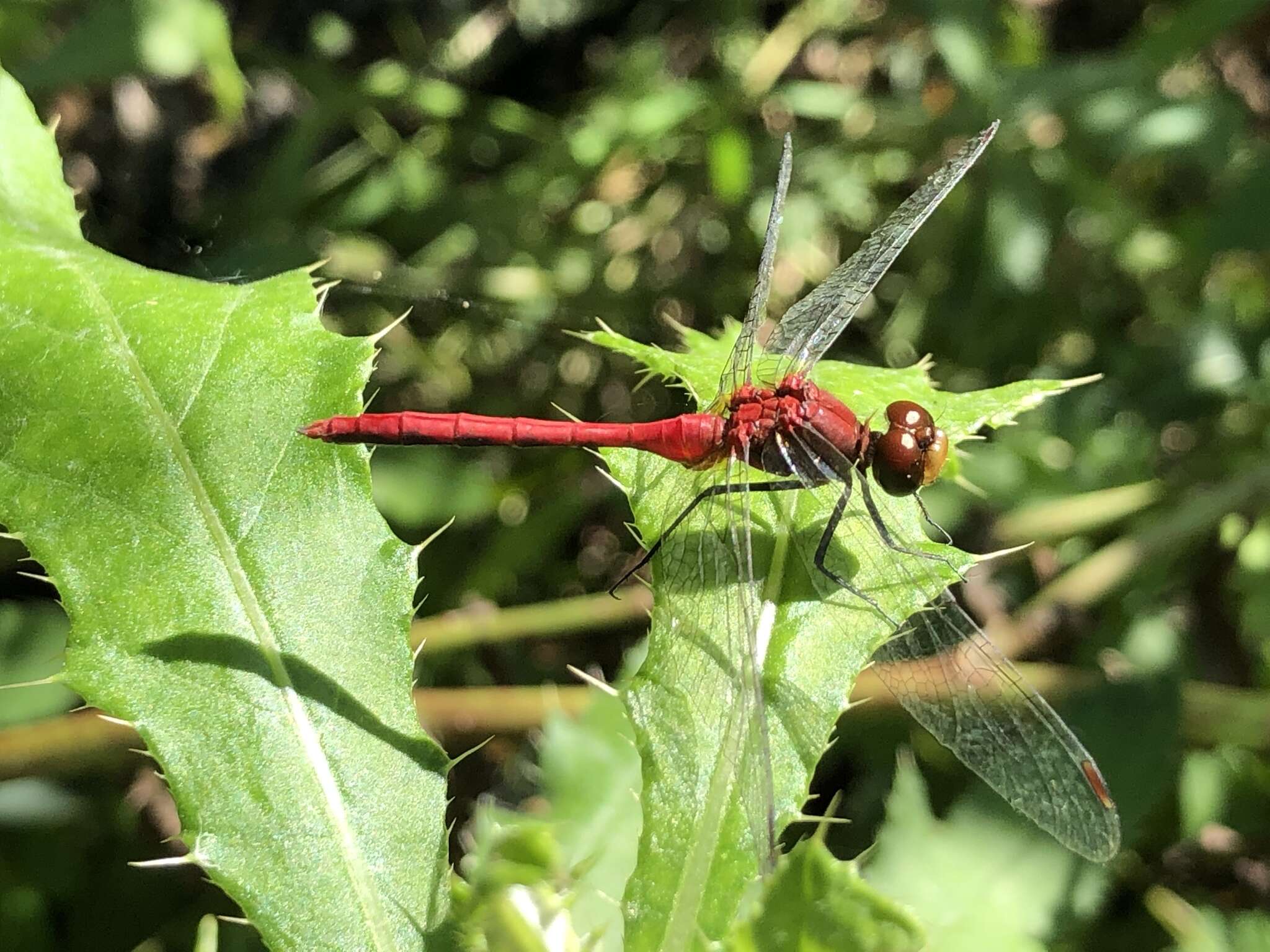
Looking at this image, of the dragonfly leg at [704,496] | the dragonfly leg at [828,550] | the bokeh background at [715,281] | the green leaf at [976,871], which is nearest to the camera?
the dragonfly leg at [828,550]

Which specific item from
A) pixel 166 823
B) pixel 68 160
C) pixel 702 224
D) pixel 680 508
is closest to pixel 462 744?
pixel 166 823

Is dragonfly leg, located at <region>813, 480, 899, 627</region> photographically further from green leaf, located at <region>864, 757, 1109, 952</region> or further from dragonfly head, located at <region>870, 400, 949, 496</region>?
green leaf, located at <region>864, 757, 1109, 952</region>

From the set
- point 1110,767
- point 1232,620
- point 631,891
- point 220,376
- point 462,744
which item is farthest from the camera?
point 1232,620

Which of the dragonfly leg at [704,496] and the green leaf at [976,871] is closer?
the dragonfly leg at [704,496]

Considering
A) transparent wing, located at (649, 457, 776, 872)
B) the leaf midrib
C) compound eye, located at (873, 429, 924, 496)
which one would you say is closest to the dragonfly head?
compound eye, located at (873, 429, 924, 496)

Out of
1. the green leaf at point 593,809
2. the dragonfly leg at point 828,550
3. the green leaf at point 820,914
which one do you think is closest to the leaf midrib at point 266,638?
the green leaf at point 593,809

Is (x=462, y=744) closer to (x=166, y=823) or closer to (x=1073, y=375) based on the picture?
(x=166, y=823)

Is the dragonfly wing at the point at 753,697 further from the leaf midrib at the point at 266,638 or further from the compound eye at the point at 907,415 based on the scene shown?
the leaf midrib at the point at 266,638
